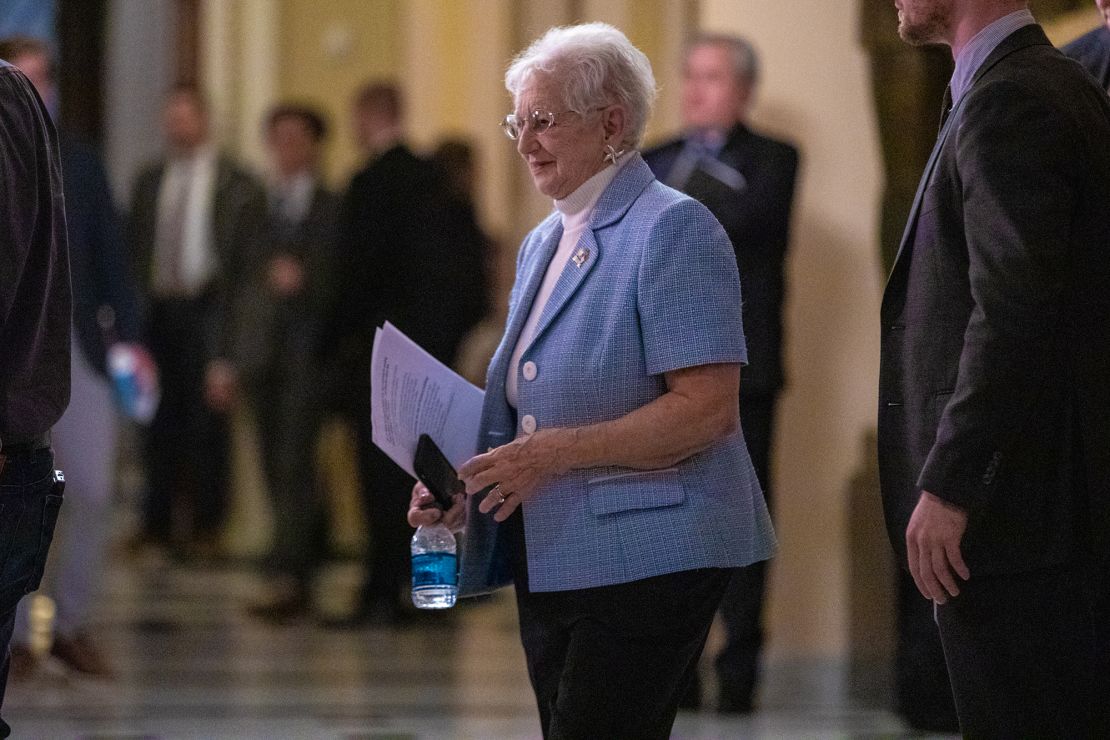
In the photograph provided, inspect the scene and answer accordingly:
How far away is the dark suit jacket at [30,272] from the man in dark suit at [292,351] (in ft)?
17.9

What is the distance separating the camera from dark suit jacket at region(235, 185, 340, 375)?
858 centimetres

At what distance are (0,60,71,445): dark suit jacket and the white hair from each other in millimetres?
796

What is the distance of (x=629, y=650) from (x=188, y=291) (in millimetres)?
7621

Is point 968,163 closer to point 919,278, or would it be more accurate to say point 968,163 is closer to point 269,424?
point 919,278

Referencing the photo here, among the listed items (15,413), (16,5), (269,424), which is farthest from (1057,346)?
(16,5)

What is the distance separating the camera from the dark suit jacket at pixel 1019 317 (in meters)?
2.58

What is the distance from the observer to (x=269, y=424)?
8.88 m

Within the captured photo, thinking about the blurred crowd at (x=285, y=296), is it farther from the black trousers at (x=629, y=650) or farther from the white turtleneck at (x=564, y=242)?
the black trousers at (x=629, y=650)

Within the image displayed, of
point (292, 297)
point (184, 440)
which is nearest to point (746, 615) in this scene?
point (292, 297)

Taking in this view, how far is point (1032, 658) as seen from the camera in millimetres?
2643

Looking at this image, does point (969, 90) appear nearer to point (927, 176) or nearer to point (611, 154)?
point (927, 176)

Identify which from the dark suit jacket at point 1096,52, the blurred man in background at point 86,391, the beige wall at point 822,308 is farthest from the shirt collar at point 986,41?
the blurred man in background at point 86,391

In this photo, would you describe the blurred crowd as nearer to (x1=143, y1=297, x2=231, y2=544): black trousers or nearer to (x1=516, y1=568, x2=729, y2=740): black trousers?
(x1=143, y1=297, x2=231, y2=544): black trousers

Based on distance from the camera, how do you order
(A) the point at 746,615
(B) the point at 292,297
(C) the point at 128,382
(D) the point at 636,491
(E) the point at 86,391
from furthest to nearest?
(B) the point at 292,297
(C) the point at 128,382
(E) the point at 86,391
(A) the point at 746,615
(D) the point at 636,491
